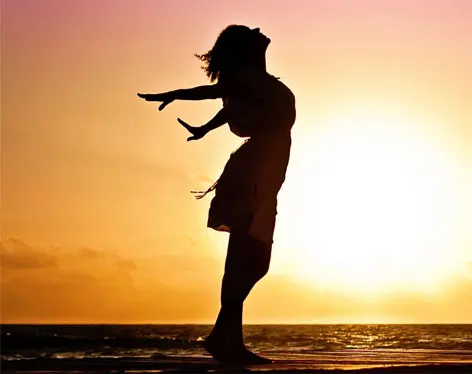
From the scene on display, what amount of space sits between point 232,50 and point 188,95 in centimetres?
75

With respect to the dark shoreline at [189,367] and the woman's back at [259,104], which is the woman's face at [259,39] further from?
the dark shoreline at [189,367]

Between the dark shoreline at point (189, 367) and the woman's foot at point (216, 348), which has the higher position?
the woman's foot at point (216, 348)

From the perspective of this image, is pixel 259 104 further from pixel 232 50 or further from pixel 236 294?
pixel 236 294

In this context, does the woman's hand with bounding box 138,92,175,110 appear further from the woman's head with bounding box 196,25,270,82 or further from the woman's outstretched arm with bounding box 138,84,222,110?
the woman's head with bounding box 196,25,270,82

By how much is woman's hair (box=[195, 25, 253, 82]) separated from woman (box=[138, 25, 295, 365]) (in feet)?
0.03

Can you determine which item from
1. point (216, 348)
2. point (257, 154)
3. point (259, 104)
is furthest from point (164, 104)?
point (216, 348)

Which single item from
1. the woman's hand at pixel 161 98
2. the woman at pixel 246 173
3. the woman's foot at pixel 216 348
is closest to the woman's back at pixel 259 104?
the woman at pixel 246 173

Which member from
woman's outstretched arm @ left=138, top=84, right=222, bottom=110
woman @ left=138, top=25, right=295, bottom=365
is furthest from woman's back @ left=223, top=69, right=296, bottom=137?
woman's outstretched arm @ left=138, top=84, right=222, bottom=110

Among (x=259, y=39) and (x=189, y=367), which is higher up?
(x=259, y=39)

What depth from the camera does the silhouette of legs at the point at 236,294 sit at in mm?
Answer: 9844

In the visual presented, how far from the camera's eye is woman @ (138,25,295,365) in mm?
9906

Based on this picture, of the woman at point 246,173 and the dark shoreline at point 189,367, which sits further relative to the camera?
the woman at point 246,173

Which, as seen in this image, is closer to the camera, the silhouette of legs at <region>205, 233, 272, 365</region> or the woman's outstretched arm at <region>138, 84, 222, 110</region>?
the woman's outstretched arm at <region>138, 84, 222, 110</region>

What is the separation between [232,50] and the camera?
1015 centimetres
